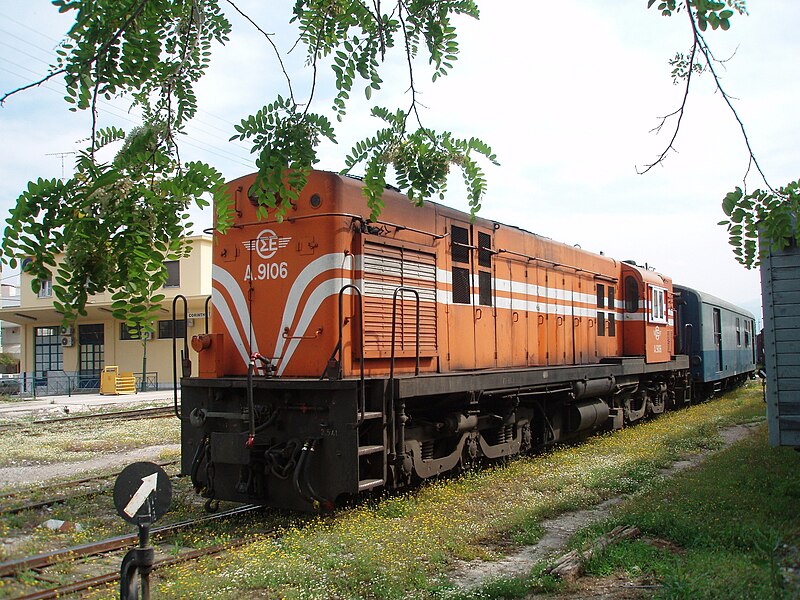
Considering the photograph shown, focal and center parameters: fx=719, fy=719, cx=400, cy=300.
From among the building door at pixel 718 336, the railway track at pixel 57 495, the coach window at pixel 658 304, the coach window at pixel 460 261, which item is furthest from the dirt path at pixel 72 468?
the building door at pixel 718 336

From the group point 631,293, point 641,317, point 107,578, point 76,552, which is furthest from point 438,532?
point 631,293

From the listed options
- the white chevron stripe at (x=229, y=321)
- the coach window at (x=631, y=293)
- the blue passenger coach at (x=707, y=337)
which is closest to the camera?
the white chevron stripe at (x=229, y=321)

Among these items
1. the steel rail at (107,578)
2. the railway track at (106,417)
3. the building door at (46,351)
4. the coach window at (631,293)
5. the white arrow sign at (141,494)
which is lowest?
the steel rail at (107,578)

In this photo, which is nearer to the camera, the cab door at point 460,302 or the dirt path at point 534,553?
the dirt path at point 534,553

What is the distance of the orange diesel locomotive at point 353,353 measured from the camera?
7336 mm

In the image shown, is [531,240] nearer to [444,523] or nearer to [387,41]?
[444,523]

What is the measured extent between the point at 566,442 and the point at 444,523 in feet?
21.4

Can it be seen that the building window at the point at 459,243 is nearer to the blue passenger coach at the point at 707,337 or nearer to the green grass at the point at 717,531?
the green grass at the point at 717,531

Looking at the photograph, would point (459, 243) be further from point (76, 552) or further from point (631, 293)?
point (631, 293)

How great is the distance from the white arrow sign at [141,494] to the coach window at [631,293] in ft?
41.4

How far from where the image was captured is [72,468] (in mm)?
11180

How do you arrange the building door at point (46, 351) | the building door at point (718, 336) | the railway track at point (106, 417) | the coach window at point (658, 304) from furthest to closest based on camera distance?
1. the building door at point (46, 351)
2. the building door at point (718, 336)
3. the railway track at point (106, 417)
4. the coach window at point (658, 304)

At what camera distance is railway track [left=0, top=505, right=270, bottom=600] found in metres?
5.41

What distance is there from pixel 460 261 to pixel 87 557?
18.9ft
